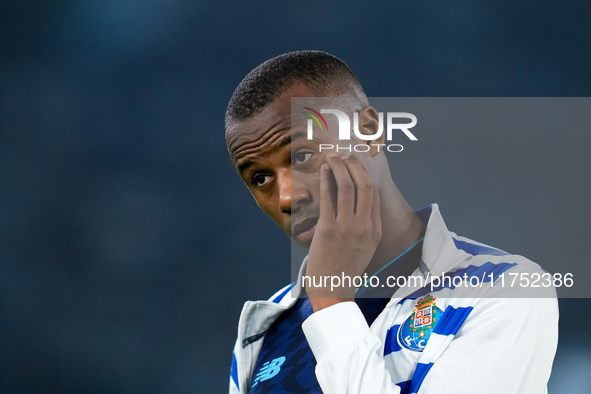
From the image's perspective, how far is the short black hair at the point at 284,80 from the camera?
5.57 feet

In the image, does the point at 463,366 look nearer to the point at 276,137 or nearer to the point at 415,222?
the point at 415,222

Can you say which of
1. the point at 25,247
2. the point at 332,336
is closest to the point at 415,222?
the point at 332,336

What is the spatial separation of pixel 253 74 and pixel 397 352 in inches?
34.8

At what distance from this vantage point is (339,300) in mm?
1372

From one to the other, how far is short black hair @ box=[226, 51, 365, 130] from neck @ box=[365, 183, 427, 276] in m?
0.36

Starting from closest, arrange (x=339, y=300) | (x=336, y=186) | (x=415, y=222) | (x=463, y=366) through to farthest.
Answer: (x=463, y=366), (x=339, y=300), (x=336, y=186), (x=415, y=222)

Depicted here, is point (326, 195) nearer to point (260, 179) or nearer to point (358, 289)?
point (260, 179)

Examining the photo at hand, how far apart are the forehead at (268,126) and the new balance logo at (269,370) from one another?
0.57 metres

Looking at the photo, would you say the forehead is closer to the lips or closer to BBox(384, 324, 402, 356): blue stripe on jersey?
the lips

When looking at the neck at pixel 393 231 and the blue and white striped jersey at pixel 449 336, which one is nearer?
the blue and white striped jersey at pixel 449 336

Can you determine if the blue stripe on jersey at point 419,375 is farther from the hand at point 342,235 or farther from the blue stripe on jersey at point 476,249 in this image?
the blue stripe on jersey at point 476,249

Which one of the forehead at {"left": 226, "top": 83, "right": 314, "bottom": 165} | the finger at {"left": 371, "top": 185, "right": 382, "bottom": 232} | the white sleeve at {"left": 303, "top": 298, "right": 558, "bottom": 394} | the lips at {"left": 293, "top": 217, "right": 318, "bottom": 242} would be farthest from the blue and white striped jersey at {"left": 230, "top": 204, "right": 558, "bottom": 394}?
the forehead at {"left": 226, "top": 83, "right": 314, "bottom": 165}

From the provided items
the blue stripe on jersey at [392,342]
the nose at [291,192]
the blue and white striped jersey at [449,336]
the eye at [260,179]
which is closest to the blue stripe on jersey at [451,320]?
the blue and white striped jersey at [449,336]

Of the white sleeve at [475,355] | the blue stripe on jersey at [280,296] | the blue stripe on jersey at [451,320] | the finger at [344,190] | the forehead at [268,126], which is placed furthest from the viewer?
the blue stripe on jersey at [280,296]
